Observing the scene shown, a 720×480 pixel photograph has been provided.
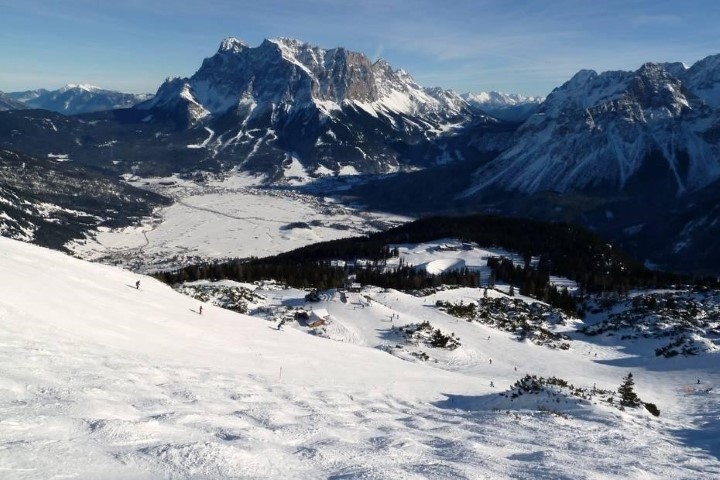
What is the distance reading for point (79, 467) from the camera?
41.1ft

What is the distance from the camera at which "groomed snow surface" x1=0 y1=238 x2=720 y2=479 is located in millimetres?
14273

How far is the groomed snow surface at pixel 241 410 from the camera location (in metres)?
14.3

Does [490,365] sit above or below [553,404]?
below

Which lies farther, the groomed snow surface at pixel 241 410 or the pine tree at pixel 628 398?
the pine tree at pixel 628 398

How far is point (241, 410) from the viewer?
20219mm

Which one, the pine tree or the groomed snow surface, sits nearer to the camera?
the groomed snow surface

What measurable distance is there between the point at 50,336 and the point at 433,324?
5193cm

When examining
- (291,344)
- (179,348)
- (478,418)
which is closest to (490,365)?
(291,344)

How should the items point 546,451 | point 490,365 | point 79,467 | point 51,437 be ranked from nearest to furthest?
point 79,467 < point 51,437 < point 546,451 < point 490,365

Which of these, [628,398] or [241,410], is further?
[628,398]

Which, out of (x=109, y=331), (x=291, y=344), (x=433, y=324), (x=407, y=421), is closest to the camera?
(x=407, y=421)

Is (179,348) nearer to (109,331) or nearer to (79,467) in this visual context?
(109,331)

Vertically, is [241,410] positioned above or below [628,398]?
below

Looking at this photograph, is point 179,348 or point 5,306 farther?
point 179,348
